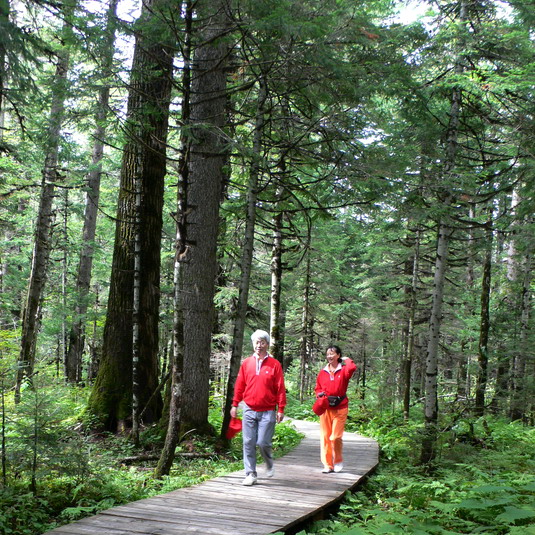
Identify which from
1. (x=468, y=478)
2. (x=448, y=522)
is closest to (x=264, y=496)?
(x=448, y=522)

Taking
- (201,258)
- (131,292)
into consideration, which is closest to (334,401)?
(201,258)

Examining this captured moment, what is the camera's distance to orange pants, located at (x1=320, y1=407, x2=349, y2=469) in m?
8.04

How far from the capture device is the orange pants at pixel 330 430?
8.04m

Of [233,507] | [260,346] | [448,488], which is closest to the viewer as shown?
[233,507]

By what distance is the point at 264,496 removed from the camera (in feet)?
20.6

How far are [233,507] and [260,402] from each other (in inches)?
58.1

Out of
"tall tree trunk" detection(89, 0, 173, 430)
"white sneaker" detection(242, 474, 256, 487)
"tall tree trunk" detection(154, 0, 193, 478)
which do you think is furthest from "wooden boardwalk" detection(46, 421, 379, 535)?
"tall tree trunk" detection(89, 0, 173, 430)

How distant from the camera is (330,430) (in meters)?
8.11

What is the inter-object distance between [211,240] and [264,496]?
192 inches

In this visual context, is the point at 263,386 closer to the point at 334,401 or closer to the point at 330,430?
the point at 334,401

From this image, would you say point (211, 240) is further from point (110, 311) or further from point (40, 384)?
point (40, 384)

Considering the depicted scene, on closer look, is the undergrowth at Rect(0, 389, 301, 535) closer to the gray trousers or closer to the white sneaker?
the white sneaker

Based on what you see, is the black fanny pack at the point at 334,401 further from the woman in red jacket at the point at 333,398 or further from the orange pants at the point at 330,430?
the orange pants at the point at 330,430

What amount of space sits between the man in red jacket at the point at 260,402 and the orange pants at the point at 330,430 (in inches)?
57.7
